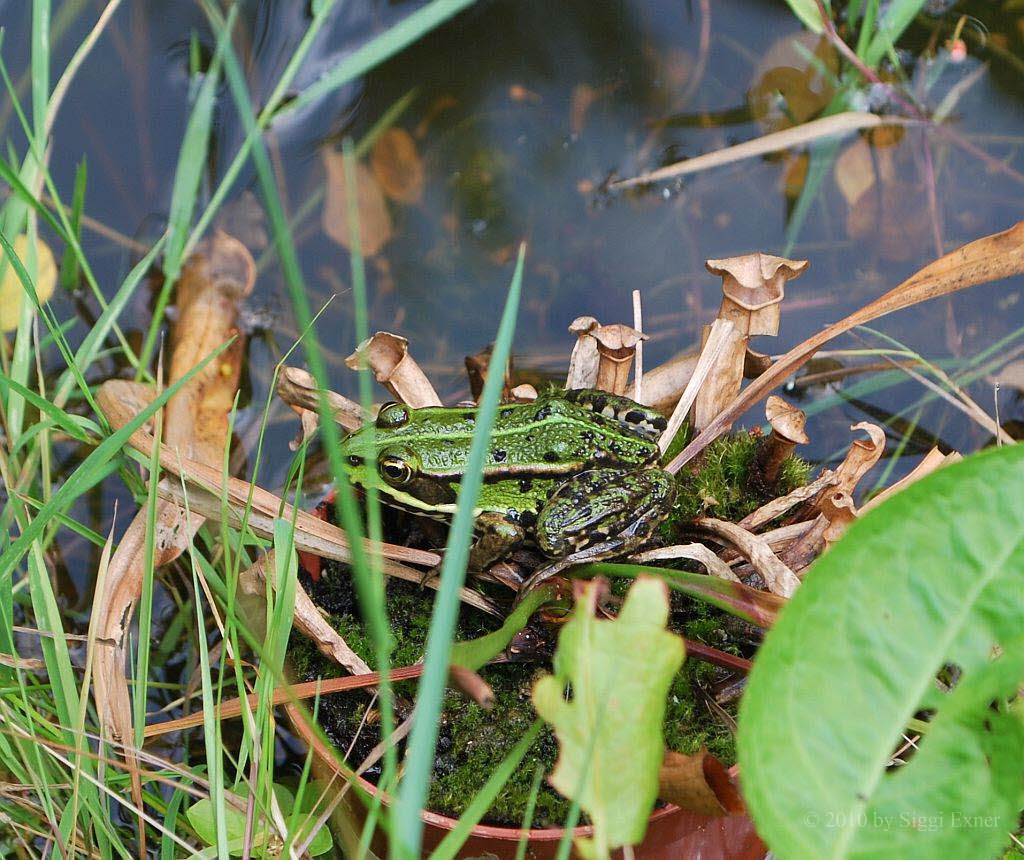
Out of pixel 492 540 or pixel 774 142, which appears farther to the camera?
pixel 774 142

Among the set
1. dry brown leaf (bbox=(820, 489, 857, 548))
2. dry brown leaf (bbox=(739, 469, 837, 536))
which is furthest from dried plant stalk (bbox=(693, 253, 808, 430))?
dry brown leaf (bbox=(820, 489, 857, 548))

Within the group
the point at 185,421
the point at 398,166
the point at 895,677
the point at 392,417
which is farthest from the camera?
the point at 398,166

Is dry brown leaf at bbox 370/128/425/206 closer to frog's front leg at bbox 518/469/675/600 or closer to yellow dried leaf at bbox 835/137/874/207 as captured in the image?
yellow dried leaf at bbox 835/137/874/207

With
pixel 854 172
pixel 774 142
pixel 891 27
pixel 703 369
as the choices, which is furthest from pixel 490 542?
pixel 891 27

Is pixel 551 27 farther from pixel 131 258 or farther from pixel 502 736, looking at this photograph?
pixel 502 736

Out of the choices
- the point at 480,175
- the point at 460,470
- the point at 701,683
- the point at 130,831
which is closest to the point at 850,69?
the point at 480,175

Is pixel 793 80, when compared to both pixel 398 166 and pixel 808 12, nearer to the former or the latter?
pixel 808 12
